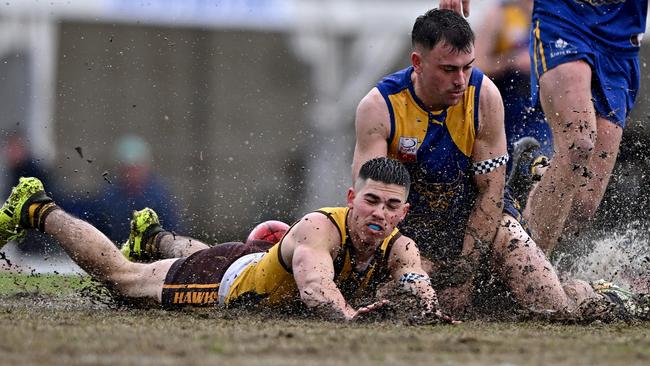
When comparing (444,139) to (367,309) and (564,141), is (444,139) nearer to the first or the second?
(564,141)

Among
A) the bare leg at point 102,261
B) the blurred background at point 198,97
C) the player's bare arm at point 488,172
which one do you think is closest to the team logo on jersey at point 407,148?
the player's bare arm at point 488,172

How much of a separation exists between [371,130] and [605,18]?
1840 mm

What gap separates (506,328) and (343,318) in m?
0.84

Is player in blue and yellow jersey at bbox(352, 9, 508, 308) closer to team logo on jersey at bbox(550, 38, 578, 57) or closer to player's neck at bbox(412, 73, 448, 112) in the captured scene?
player's neck at bbox(412, 73, 448, 112)

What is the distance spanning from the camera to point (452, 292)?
6812mm

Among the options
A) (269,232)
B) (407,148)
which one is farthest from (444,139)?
(269,232)

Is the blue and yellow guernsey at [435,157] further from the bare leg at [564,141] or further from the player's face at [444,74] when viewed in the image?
the bare leg at [564,141]

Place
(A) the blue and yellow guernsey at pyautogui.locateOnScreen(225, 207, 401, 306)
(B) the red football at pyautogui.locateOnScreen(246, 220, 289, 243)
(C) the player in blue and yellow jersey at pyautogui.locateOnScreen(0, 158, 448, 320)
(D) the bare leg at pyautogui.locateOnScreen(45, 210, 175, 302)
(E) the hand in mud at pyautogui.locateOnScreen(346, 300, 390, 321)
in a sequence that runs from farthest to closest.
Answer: (B) the red football at pyautogui.locateOnScreen(246, 220, 289, 243) < (D) the bare leg at pyautogui.locateOnScreen(45, 210, 175, 302) < (A) the blue and yellow guernsey at pyautogui.locateOnScreen(225, 207, 401, 306) < (C) the player in blue and yellow jersey at pyautogui.locateOnScreen(0, 158, 448, 320) < (E) the hand in mud at pyautogui.locateOnScreen(346, 300, 390, 321)

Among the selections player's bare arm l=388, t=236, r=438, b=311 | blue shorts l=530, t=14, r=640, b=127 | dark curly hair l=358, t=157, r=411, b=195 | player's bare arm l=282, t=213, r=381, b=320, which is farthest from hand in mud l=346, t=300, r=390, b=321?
blue shorts l=530, t=14, r=640, b=127

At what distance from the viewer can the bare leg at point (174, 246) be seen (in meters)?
7.85

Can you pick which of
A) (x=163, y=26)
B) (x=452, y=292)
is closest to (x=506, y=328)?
(x=452, y=292)

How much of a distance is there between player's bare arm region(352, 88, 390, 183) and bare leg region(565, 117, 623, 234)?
1.51 metres

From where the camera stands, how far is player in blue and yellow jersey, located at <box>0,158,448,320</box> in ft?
20.2

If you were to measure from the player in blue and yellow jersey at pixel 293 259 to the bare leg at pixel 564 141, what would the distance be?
1.26 metres
